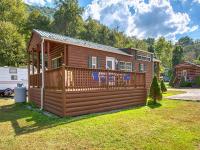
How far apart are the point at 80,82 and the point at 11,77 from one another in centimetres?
1181

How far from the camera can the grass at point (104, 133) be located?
189 inches

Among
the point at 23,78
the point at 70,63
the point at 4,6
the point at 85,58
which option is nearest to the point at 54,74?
the point at 70,63

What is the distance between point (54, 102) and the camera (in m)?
8.59

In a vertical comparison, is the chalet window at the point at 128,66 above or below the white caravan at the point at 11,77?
above

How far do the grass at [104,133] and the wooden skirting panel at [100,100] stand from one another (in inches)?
27.9

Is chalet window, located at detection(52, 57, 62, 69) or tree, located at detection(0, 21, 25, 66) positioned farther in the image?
tree, located at detection(0, 21, 25, 66)

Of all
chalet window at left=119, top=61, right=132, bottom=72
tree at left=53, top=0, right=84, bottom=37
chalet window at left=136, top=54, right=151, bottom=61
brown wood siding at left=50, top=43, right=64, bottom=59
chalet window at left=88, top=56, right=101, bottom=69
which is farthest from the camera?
tree at left=53, top=0, right=84, bottom=37

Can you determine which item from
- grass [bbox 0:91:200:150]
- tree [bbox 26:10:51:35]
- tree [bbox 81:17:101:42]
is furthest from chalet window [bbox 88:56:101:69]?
tree [bbox 81:17:101:42]

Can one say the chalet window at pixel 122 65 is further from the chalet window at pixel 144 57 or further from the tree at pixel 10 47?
the tree at pixel 10 47

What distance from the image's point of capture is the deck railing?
26.0 ft

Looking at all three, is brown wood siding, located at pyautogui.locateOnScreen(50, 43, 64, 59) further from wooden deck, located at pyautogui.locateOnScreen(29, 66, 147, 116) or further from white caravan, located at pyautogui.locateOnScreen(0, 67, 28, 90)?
white caravan, located at pyautogui.locateOnScreen(0, 67, 28, 90)

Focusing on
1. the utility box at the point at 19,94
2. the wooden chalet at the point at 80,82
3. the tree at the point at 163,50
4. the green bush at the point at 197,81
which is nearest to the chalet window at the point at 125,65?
the wooden chalet at the point at 80,82

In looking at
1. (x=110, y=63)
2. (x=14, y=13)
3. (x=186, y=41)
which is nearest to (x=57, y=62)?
(x=110, y=63)

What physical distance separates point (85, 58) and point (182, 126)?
7.74 meters
